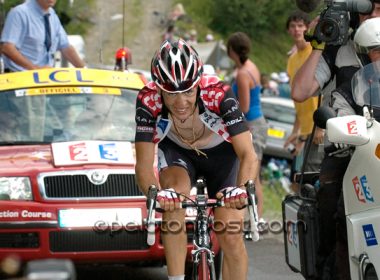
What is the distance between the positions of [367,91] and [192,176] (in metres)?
1.19

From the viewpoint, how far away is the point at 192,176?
7.02 m

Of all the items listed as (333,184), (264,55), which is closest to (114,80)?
(333,184)

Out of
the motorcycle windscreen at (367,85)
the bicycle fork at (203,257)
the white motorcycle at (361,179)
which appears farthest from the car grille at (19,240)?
the motorcycle windscreen at (367,85)

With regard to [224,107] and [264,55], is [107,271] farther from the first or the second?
[264,55]

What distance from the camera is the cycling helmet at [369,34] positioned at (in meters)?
6.82

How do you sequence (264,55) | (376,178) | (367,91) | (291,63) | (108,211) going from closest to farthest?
(376,178) < (367,91) < (108,211) < (291,63) < (264,55)

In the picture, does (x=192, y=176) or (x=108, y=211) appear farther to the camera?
(x=108, y=211)

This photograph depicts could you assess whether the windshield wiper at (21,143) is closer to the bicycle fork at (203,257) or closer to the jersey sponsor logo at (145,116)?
the jersey sponsor logo at (145,116)

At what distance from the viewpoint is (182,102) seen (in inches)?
248

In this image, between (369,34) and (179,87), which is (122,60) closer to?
(369,34)

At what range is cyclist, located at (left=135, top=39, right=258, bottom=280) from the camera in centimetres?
625

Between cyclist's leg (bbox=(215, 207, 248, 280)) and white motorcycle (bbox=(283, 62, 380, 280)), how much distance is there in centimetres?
67

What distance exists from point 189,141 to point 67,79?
2.91 m

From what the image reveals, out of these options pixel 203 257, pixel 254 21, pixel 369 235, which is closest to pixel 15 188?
pixel 203 257
